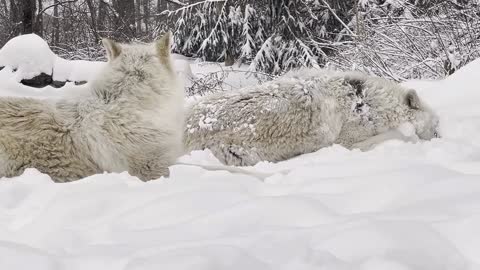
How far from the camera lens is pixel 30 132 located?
316 centimetres

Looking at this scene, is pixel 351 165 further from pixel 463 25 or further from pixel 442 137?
pixel 463 25

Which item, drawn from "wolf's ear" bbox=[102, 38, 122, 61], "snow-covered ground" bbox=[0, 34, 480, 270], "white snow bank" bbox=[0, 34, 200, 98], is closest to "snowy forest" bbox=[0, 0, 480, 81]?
"white snow bank" bbox=[0, 34, 200, 98]

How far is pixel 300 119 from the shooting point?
438 cm

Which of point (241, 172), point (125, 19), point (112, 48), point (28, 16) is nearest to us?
point (241, 172)

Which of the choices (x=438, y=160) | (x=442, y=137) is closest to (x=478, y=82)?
(x=442, y=137)

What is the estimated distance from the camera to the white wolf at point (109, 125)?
3156 millimetres

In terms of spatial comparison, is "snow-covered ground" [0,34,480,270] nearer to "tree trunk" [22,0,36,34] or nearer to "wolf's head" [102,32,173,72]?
"wolf's head" [102,32,173,72]

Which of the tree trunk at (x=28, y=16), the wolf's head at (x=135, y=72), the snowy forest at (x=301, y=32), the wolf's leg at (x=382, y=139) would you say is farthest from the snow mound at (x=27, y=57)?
the wolf's leg at (x=382, y=139)

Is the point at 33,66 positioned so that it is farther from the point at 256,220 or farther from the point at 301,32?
the point at 256,220

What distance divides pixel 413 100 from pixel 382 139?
551 millimetres

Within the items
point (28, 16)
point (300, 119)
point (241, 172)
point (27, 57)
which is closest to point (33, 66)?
point (27, 57)

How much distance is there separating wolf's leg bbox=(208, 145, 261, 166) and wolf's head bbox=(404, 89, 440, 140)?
151cm

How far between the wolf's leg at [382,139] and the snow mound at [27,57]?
6.98m

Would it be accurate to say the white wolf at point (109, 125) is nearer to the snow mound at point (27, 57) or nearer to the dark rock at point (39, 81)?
the dark rock at point (39, 81)
